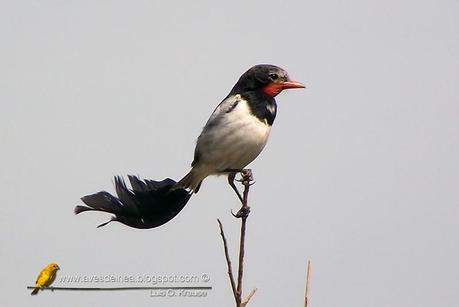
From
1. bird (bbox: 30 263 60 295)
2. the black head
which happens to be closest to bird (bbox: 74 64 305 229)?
the black head

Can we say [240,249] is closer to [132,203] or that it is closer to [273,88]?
[132,203]

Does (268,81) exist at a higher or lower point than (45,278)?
higher

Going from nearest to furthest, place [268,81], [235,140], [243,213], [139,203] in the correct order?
[243,213] → [139,203] → [235,140] → [268,81]

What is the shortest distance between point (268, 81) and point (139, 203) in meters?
1.87

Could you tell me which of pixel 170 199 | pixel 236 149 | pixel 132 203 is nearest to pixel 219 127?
pixel 236 149

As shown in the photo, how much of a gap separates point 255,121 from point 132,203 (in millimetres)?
1511

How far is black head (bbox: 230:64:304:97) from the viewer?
8.28m

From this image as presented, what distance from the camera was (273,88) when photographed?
8273 mm

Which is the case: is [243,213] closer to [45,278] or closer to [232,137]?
[45,278]

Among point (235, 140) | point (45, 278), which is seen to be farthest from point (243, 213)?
point (235, 140)

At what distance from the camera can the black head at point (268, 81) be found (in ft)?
27.2

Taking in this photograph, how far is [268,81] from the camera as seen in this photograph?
830cm

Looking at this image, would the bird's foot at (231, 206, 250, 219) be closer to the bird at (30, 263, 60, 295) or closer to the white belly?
the white belly

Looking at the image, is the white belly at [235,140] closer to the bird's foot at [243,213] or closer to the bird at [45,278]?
the bird's foot at [243,213]
